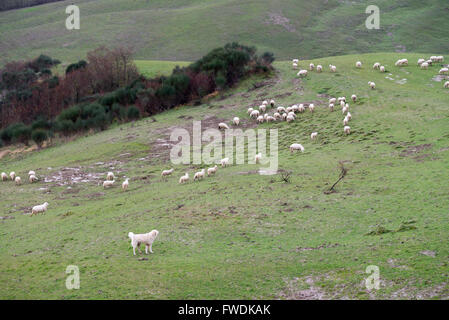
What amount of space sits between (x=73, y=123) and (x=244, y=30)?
49492 millimetres

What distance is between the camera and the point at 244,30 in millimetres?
90062

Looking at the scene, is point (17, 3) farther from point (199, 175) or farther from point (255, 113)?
point (199, 175)

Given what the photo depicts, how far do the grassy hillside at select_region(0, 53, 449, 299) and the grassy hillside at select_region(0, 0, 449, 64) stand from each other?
51.8 meters

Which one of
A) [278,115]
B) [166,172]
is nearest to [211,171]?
[166,172]

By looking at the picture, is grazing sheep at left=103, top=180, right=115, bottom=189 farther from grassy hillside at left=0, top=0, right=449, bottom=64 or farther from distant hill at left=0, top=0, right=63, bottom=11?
distant hill at left=0, top=0, right=63, bottom=11

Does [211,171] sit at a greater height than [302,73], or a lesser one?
lesser

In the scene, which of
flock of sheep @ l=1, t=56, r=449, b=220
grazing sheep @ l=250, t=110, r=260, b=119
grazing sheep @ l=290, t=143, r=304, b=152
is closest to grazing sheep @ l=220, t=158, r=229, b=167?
flock of sheep @ l=1, t=56, r=449, b=220

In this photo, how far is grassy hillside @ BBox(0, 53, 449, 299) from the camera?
12.2 m
